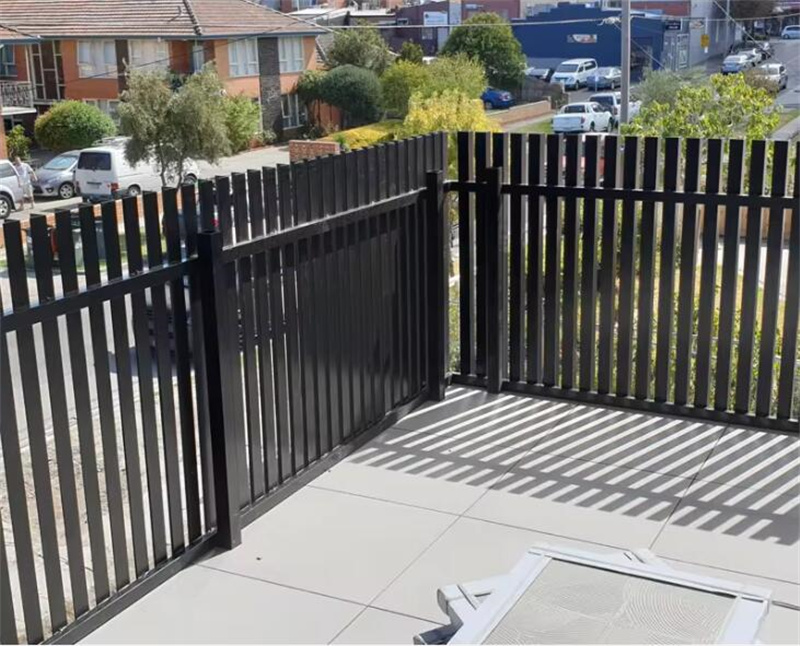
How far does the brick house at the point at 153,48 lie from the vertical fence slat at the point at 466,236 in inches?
1453

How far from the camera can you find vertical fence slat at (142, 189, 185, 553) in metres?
3.77

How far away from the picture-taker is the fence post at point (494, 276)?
226 inches

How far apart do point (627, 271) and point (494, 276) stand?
0.77 m

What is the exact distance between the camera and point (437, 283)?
228 inches

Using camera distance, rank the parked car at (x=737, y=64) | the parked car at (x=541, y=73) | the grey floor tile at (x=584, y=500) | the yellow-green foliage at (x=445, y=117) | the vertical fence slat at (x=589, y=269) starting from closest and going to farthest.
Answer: the grey floor tile at (x=584, y=500) < the vertical fence slat at (x=589, y=269) < the yellow-green foliage at (x=445, y=117) < the parked car at (x=737, y=64) < the parked car at (x=541, y=73)

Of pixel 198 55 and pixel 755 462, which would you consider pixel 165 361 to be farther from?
pixel 198 55

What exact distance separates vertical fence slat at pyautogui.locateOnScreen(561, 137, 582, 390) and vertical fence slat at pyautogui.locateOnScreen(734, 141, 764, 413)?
2.98 feet

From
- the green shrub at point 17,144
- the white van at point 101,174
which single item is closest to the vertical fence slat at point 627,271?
the white van at point 101,174

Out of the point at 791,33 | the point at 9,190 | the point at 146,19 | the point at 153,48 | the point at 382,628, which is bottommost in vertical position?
the point at 9,190

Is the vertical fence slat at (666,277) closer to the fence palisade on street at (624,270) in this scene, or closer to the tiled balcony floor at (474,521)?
the fence palisade on street at (624,270)

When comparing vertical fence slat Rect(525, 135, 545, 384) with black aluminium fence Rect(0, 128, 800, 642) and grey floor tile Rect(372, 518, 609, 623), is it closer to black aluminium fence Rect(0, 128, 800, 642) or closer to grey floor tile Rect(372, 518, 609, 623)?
black aluminium fence Rect(0, 128, 800, 642)

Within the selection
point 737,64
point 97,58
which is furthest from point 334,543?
point 737,64

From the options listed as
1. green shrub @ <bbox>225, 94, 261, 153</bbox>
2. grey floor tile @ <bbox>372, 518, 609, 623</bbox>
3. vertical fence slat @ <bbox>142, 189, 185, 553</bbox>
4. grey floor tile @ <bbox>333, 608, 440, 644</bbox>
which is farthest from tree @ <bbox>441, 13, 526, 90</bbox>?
grey floor tile @ <bbox>333, 608, 440, 644</bbox>

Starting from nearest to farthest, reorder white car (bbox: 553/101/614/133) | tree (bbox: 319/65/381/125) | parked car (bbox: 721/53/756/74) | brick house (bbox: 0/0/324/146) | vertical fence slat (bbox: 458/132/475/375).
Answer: vertical fence slat (bbox: 458/132/475/375) < white car (bbox: 553/101/614/133) < brick house (bbox: 0/0/324/146) < tree (bbox: 319/65/381/125) < parked car (bbox: 721/53/756/74)
